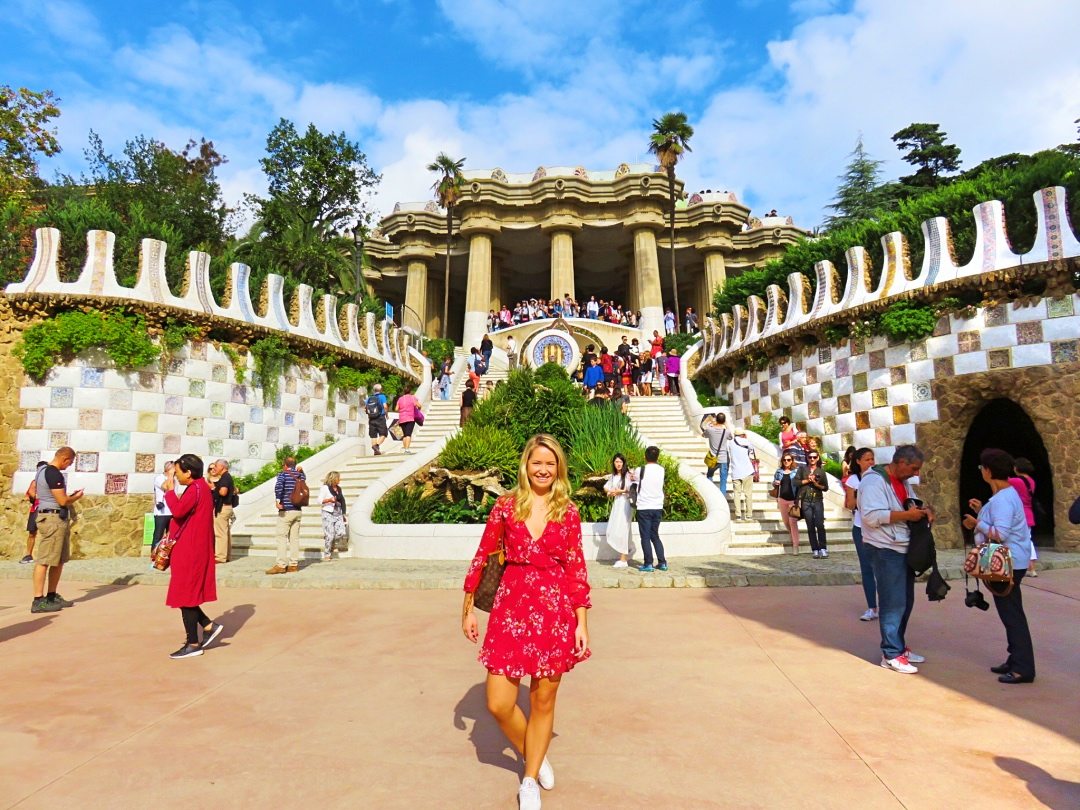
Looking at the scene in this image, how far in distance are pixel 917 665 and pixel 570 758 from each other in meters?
2.90

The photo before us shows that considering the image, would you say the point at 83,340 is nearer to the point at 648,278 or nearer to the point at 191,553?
the point at 191,553

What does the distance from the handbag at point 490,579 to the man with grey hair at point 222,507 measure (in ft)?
27.8

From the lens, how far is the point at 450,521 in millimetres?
11070

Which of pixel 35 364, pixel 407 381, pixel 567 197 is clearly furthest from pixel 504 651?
pixel 567 197

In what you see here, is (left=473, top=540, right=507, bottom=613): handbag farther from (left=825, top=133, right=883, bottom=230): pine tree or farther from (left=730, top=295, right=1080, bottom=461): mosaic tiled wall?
(left=825, top=133, right=883, bottom=230): pine tree

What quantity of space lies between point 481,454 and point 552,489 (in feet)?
29.0

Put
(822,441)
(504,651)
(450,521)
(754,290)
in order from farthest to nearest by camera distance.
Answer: (754,290) → (822,441) → (450,521) → (504,651)

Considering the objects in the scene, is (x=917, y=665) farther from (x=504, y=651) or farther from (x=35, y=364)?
(x=35, y=364)

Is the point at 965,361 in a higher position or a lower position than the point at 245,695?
higher

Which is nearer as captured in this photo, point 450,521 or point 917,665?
point 917,665

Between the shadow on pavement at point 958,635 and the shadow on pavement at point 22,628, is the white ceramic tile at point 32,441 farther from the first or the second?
the shadow on pavement at point 958,635

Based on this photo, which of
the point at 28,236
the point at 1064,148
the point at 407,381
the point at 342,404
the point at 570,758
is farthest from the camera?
the point at 1064,148

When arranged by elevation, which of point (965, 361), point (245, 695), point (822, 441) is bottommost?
point (245, 695)

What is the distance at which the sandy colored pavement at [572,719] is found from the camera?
2.70 m
